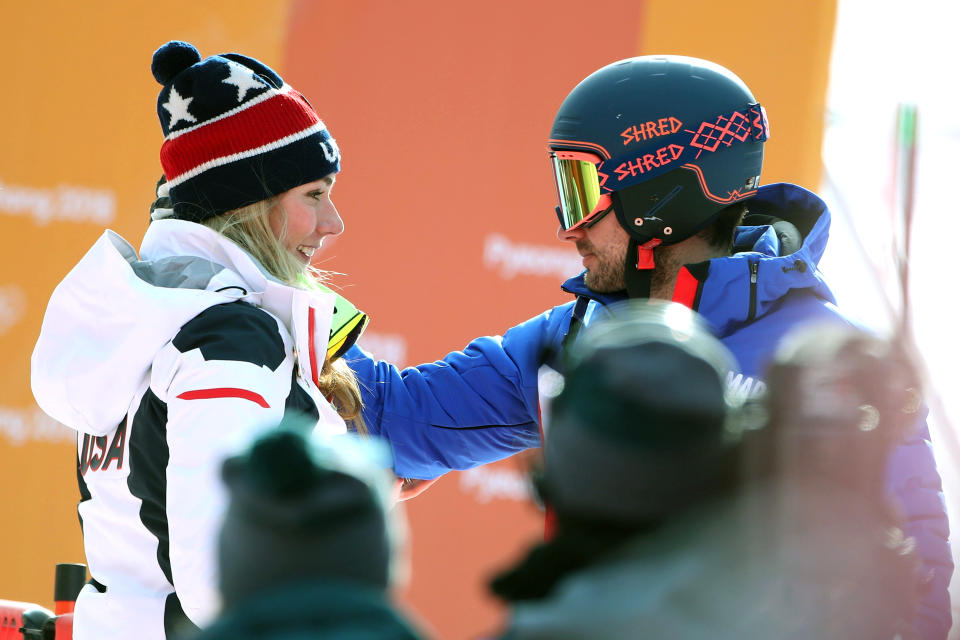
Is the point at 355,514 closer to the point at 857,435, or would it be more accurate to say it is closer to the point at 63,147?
the point at 857,435

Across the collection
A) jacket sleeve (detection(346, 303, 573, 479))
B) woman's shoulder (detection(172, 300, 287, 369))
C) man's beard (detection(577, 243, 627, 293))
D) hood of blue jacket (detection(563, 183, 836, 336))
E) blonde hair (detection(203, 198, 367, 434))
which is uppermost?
blonde hair (detection(203, 198, 367, 434))

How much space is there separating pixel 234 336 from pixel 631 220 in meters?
1.20

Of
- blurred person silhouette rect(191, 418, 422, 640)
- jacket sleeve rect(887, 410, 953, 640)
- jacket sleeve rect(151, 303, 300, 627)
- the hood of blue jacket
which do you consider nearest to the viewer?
blurred person silhouette rect(191, 418, 422, 640)

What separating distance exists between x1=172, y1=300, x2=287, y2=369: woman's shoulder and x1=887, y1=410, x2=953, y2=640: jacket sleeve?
111 centimetres

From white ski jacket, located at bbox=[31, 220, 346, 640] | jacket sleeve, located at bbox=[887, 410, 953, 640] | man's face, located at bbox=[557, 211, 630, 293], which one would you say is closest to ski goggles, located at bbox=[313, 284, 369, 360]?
white ski jacket, located at bbox=[31, 220, 346, 640]

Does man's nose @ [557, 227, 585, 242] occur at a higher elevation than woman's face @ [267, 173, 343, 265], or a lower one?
lower

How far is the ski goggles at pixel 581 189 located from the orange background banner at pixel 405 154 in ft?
4.87

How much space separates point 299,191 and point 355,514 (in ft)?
4.56

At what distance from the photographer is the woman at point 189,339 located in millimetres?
1623

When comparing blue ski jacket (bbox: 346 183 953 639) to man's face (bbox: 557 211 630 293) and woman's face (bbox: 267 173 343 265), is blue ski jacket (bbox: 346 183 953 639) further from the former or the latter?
woman's face (bbox: 267 173 343 265)

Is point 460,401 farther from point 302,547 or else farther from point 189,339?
point 302,547

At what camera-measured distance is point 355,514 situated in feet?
2.60

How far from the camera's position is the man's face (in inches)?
104

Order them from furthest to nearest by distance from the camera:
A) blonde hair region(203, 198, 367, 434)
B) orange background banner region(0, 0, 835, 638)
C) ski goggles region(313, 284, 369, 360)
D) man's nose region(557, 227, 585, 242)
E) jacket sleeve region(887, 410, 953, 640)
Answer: orange background banner region(0, 0, 835, 638)
man's nose region(557, 227, 585, 242)
ski goggles region(313, 284, 369, 360)
blonde hair region(203, 198, 367, 434)
jacket sleeve region(887, 410, 953, 640)
